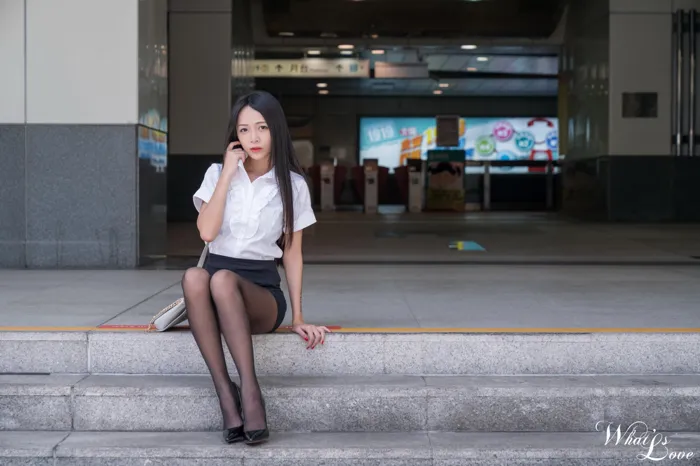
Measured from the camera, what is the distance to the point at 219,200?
11.2 feet

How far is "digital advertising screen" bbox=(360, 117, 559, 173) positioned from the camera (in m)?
29.5

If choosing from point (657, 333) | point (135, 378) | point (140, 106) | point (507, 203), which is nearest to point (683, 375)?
point (657, 333)

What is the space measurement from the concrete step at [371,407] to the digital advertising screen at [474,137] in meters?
26.3

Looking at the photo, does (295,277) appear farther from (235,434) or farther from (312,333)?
(235,434)

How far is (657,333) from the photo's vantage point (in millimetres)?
3713

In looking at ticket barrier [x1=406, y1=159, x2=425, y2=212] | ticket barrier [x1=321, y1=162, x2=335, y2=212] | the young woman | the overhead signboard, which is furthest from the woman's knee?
ticket barrier [x1=321, y1=162, x2=335, y2=212]

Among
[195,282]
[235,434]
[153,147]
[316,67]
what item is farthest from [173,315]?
[316,67]

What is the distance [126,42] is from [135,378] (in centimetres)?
346

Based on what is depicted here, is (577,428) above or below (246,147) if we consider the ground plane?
below

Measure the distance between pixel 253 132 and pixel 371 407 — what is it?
115cm

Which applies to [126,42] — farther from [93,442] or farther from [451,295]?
[93,442]

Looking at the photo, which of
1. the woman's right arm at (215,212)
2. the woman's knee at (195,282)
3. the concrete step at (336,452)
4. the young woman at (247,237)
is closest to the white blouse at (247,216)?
the young woman at (247,237)

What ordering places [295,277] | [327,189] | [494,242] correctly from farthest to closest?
[327,189]
[494,242]
[295,277]

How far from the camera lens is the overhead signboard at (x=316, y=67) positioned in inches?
757
